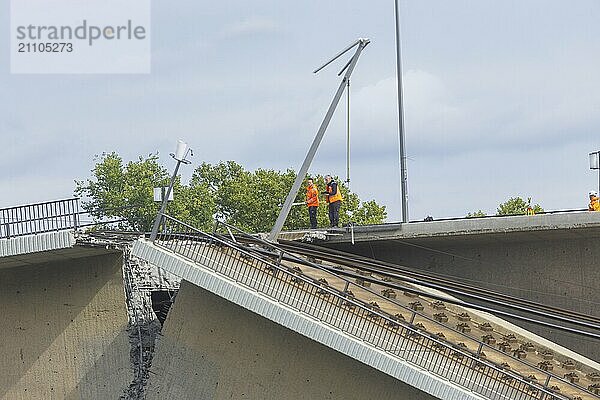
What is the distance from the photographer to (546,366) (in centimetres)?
1978

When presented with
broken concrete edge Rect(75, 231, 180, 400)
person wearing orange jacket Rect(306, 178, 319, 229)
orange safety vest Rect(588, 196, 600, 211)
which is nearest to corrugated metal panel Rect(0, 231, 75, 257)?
broken concrete edge Rect(75, 231, 180, 400)

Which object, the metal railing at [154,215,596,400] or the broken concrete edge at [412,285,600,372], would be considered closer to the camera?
the metal railing at [154,215,596,400]

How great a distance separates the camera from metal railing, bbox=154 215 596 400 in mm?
17078

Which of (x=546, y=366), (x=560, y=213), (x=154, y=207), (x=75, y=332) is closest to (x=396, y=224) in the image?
(x=560, y=213)

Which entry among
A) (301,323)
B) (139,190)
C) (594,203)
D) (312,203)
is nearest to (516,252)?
(594,203)

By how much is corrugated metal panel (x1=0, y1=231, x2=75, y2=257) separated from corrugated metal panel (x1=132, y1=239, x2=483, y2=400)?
4.89 ft

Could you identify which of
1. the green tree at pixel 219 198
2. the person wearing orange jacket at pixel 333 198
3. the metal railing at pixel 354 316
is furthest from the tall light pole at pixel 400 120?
the green tree at pixel 219 198

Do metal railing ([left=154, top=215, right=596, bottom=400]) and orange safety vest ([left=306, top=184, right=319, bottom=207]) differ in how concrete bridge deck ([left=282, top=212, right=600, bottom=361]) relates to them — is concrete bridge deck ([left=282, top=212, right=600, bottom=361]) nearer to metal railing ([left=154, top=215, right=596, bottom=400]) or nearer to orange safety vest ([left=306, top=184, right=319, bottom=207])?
orange safety vest ([left=306, top=184, right=319, bottom=207])

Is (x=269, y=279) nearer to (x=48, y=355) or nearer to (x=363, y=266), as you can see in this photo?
(x=363, y=266)

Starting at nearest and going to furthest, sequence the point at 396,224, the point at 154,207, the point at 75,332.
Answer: the point at 75,332
the point at 396,224
the point at 154,207

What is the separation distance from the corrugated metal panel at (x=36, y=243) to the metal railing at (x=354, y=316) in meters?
1.75

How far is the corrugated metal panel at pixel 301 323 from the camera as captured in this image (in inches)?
669

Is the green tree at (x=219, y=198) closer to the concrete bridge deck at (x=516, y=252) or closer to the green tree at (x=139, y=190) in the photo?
the green tree at (x=139, y=190)

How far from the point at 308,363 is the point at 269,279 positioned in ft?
6.79
